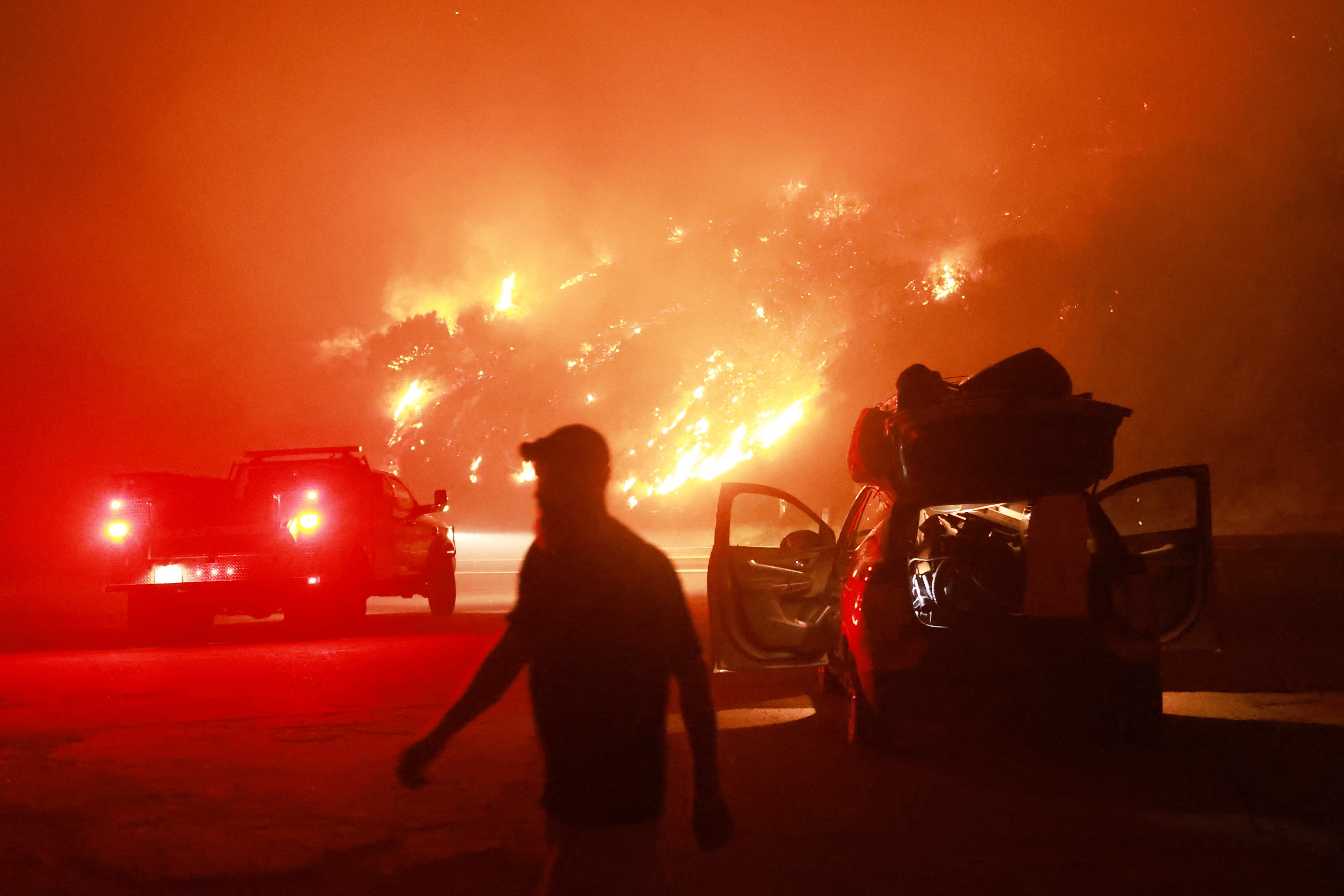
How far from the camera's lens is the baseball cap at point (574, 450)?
9.78ft

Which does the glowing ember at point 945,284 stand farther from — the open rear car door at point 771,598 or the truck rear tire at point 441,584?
the open rear car door at point 771,598

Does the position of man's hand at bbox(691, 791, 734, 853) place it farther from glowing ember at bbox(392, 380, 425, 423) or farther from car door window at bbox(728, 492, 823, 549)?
glowing ember at bbox(392, 380, 425, 423)

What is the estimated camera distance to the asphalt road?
4535 millimetres

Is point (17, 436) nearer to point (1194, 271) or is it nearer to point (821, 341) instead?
point (821, 341)

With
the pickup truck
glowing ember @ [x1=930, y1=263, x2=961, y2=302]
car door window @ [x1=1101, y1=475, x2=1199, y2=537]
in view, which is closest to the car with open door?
the pickup truck

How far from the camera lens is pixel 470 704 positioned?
123 inches

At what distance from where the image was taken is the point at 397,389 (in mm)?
46000

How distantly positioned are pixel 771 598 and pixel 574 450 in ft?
15.8

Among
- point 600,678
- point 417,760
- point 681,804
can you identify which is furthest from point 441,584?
point 600,678

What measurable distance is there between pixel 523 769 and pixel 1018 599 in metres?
2.98

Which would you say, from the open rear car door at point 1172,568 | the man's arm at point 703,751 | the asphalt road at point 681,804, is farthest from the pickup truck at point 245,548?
the man's arm at point 703,751

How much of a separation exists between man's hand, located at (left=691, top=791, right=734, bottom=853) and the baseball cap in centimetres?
85

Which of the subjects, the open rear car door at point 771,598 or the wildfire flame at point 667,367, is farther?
the wildfire flame at point 667,367

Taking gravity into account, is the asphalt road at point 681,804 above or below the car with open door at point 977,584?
below
